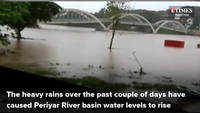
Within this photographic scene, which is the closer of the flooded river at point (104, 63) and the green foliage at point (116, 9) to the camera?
the flooded river at point (104, 63)

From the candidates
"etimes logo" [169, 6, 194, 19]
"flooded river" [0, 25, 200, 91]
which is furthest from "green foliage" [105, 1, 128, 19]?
"etimes logo" [169, 6, 194, 19]

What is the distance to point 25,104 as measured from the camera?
2.34 m

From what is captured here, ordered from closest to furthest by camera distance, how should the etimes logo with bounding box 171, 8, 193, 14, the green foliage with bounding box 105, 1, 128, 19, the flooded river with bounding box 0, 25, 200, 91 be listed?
the etimes logo with bounding box 171, 8, 193, 14, the flooded river with bounding box 0, 25, 200, 91, the green foliage with bounding box 105, 1, 128, 19

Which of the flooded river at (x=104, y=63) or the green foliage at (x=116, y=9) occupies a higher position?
the green foliage at (x=116, y=9)

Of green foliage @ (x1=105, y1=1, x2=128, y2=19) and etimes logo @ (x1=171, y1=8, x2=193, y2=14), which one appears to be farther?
green foliage @ (x1=105, y1=1, x2=128, y2=19)

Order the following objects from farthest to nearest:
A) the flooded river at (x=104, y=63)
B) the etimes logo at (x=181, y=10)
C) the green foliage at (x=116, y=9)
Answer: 1. the green foliage at (x=116, y=9)
2. the flooded river at (x=104, y=63)
3. the etimes logo at (x=181, y=10)

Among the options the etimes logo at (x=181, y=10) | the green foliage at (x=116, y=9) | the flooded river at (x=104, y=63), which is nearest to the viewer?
the etimes logo at (x=181, y=10)

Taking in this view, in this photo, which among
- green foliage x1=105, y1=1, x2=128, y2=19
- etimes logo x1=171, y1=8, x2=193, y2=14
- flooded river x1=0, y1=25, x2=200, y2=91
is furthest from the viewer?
green foliage x1=105, y1=1, x2=128, y2=19

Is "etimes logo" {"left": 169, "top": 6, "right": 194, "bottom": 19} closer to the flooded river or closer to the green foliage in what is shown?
the flooded river

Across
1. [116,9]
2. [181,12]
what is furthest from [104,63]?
[181,12]

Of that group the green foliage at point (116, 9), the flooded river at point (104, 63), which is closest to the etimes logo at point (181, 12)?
the flooded river at point (104, 63)

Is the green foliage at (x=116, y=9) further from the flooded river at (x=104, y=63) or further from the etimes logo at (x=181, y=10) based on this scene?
the etimes logo at (x=181, y=10)

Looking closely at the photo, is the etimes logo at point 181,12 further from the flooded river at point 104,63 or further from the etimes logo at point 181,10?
the flooded river at point 104,63

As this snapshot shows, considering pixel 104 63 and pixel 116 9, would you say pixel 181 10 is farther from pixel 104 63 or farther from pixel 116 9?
pixel 116 9
